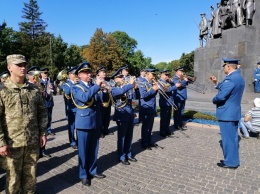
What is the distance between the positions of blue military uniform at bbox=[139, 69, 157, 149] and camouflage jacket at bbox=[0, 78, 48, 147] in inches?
129

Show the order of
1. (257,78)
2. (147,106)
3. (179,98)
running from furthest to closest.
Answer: (257,78), (179,98), (147,106)

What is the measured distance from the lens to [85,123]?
4656mm

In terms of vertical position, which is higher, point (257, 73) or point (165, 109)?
point (257, 73)

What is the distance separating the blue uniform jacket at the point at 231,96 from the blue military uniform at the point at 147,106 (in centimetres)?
173

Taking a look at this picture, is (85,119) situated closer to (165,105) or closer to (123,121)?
(123,121)

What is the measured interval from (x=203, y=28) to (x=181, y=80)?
1492 cm

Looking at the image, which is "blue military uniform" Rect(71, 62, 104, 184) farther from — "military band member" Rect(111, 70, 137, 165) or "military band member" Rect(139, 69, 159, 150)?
"military band member" Rect(139, 69, 159, 150)

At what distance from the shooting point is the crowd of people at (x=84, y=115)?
3600 millimetres

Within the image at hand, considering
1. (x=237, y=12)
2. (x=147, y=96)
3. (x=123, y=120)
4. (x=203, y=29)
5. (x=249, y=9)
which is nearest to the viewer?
(x=123, y=120)

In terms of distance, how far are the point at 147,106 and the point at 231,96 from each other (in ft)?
7.58

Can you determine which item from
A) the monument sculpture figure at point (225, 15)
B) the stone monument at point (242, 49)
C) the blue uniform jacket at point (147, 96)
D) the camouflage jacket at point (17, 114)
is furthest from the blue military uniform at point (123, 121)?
the monument sculpture figure at point (225, 15)

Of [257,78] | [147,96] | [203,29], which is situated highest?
[203,29]

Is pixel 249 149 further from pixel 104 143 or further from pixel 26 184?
pixel 26 184

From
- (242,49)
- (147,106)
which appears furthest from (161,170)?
(242,49)
